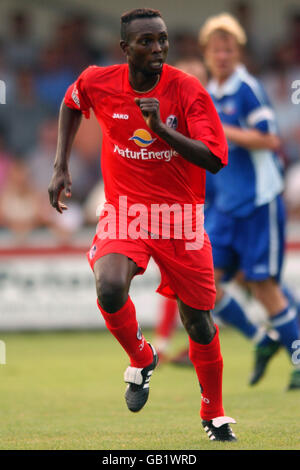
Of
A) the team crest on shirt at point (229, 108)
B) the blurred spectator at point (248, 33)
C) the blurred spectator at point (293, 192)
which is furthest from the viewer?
the blurred spectator at point (248, 33)

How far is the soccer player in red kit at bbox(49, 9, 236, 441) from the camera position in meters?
4.73

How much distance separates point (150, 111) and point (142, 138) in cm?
42

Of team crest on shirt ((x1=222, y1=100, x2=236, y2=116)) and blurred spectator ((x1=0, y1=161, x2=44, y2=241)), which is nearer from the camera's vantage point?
team crest on shirt ((x1=222, y1=100, x2=236, y2=116))

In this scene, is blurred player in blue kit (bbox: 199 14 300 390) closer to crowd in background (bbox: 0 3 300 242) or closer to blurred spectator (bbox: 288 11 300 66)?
crowd in background (bbox: 0 3 300 242)

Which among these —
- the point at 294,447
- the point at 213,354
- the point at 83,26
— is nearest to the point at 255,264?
the point at 213,354

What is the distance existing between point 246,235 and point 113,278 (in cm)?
263

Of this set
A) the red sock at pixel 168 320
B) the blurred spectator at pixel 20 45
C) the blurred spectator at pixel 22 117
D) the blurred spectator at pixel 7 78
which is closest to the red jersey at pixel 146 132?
the red sock at pixel 168 320

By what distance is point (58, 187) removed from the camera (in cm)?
502

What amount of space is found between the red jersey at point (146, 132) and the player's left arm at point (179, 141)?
0.33ft

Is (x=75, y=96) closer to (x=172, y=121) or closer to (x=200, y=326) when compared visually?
(x=172, y=121)

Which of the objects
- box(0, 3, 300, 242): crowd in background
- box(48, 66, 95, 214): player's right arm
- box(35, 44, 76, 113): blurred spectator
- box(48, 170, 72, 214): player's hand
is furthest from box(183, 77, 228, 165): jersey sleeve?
box(35, 44, 76, 113): blurred spectator

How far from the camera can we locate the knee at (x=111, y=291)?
4.71 meters

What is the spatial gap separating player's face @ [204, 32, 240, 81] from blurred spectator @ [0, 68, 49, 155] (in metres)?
6.16

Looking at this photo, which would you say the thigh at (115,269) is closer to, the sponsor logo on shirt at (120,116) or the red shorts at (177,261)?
the red shorts at (177,261)
